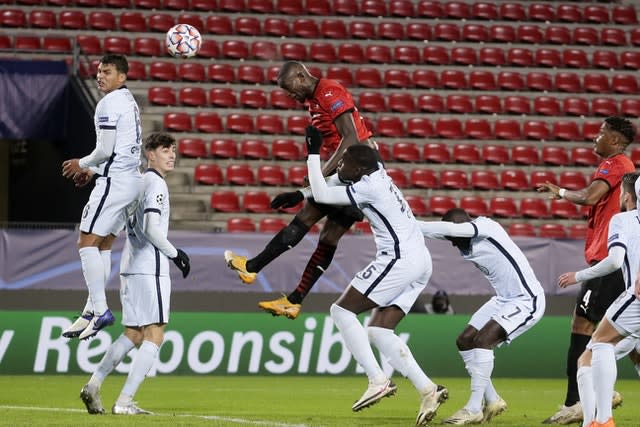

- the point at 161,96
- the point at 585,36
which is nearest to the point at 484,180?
the point at 585,36

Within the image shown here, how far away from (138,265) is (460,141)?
45.0ft

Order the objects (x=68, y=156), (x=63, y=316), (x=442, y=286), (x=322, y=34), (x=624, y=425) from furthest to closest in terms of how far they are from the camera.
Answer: (x=322, y=34), (x=68, y=156), (x=442, y=286), (x=63, y=316), (x=624, y=425)

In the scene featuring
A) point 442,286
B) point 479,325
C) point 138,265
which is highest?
point 138,265

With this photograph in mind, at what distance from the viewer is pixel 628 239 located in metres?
7.21

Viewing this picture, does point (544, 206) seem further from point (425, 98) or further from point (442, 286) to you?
point (442, 286)

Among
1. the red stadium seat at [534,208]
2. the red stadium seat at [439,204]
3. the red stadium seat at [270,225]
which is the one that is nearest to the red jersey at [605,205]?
the red stadium seat at [270,225]

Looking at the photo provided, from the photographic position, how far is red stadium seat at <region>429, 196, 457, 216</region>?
1986 centimetres

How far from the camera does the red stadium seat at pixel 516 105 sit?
22609 mm

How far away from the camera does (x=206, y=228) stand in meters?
18.5

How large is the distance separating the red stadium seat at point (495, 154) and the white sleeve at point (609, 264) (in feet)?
45.5

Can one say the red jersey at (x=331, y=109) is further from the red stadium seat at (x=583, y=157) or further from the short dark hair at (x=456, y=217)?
the red stadium seat at (x=583, y=157)

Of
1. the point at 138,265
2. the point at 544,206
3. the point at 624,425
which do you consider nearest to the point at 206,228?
the point at 544,206

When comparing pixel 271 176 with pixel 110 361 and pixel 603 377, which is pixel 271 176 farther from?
pixel 603 377

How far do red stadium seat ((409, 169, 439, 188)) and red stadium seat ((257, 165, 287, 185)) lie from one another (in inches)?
93.7
